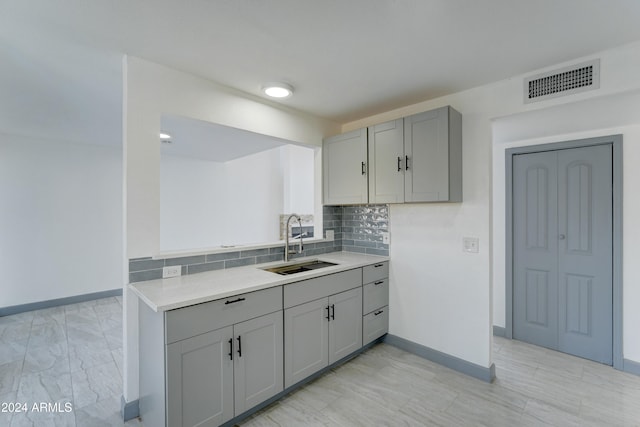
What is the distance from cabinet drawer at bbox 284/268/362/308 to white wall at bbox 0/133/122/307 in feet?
13.5

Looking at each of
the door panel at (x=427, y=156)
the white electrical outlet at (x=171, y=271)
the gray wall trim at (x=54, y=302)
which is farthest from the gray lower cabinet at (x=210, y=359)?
the gray wall trim at (x=54, y=302)

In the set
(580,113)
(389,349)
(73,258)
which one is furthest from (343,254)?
(73,258)

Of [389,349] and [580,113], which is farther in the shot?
[389,349]

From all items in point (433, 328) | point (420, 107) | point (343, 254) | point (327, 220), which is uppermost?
point (420, 107)

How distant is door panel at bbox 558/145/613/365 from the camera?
2.63m

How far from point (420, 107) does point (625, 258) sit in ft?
7.44

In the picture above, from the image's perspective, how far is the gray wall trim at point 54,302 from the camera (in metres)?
3.92

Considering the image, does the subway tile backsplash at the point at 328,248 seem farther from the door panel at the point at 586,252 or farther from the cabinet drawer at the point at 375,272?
the door panel at the point at 586,252

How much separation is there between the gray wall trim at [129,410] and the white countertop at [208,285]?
0.80 m

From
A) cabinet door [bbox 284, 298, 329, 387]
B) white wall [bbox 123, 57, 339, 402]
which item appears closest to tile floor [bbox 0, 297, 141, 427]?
white wall [bbox 123, 57, 339, 402]

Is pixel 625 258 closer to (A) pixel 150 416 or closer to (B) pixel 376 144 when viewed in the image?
(B) pixel 376 144

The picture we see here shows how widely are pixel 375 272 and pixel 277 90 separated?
1.90 meters

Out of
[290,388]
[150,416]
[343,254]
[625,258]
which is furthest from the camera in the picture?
[343,254]

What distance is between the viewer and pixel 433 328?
2.71 meters
